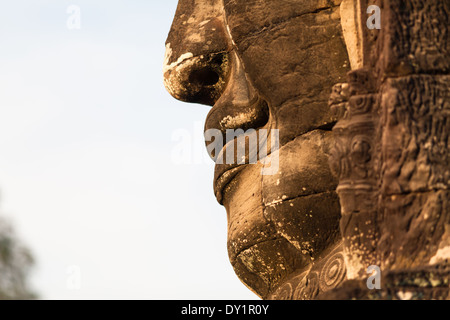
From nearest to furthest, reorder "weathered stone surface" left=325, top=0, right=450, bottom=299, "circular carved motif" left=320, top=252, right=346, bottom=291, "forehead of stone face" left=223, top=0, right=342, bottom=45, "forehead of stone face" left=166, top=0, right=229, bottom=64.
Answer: "weathered stone surface" left=325, top=0, right=450, bottom=299
"circular carved motif" left=320, top=252, right=346, bottom=291
"forehead of stone face" left=223, top=0, right=342, bottom=45
"forehead of stone face" left=166, top=0, right=229, bottom=64

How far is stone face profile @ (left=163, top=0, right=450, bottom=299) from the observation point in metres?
4.65

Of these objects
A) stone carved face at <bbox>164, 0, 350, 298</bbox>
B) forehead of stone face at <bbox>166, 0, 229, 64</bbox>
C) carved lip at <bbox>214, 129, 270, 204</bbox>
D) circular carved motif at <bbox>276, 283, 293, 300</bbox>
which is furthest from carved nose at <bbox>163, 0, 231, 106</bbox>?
circular carved motif at <bbox>276, 283, 293, 300</bbox>

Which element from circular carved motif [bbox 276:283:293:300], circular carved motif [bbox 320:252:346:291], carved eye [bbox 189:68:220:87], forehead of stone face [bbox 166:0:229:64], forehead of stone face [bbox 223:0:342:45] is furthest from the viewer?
carved eye [bbox 189:68:220:87]

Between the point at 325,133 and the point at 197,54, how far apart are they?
1.14 metres

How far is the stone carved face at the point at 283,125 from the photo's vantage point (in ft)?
19.4

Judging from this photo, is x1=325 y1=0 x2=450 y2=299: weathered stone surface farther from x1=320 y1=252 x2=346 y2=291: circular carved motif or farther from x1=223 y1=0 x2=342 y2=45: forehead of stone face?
x1=223 y1=0 x2=342 y2=45: forehead of stone face

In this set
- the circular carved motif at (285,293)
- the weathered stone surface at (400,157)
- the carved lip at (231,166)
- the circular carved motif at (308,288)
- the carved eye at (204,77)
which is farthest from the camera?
the carved eye at (204,77)

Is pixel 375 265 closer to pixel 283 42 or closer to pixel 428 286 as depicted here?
pixel 428 286

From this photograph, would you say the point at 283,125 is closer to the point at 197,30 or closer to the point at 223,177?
the point at 223,177

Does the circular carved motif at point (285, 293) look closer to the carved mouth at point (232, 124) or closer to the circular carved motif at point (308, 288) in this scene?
the circular carved motif at point (308, 288)

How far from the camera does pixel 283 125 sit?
6.09m

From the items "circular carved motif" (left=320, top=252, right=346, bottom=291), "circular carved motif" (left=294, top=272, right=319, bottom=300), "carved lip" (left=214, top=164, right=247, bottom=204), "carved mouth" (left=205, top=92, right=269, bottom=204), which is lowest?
"circular carved motif" (left=294, top=272, right=319, bottom=300)

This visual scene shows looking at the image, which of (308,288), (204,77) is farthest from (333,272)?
(204,77)

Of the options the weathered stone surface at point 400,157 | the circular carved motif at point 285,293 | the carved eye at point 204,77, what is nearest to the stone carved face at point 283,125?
the circular carved motif at point 285,293
